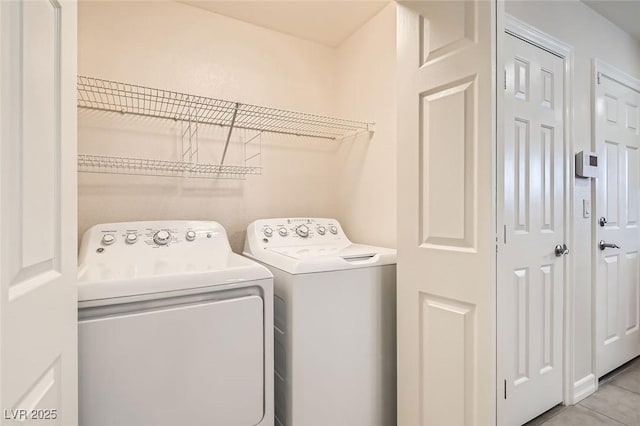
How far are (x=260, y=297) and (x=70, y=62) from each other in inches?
38.4

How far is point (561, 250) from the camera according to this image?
1.78 m

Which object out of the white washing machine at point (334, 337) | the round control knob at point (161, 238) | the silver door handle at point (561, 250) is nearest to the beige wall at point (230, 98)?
the round control knob at point (161, 238)

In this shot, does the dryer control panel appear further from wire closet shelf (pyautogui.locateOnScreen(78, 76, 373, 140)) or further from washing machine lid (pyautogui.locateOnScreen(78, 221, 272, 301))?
wire closet shelf (pyautogui.locateOnScreen(78, 76, 373, 140))

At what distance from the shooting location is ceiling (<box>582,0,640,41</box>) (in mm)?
1956

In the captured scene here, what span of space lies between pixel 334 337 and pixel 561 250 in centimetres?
135

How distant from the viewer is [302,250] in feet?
5.86

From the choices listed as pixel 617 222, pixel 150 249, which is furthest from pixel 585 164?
pixel 150 249

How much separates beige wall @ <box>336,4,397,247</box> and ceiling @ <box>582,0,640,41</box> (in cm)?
126

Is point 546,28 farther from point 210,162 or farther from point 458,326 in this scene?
point 210,162

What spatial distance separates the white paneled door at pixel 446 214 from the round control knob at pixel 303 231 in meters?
0.71

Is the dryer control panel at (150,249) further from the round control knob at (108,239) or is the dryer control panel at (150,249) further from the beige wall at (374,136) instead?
the beige wall at (374,136)

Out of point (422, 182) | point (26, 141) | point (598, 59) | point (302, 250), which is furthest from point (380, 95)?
point (26, 141)

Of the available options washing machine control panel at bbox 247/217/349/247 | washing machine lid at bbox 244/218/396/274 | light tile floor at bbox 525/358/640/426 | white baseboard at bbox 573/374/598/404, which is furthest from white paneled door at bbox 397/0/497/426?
white baseboard at bbox 573/374/598/404

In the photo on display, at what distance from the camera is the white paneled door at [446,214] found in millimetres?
1165
